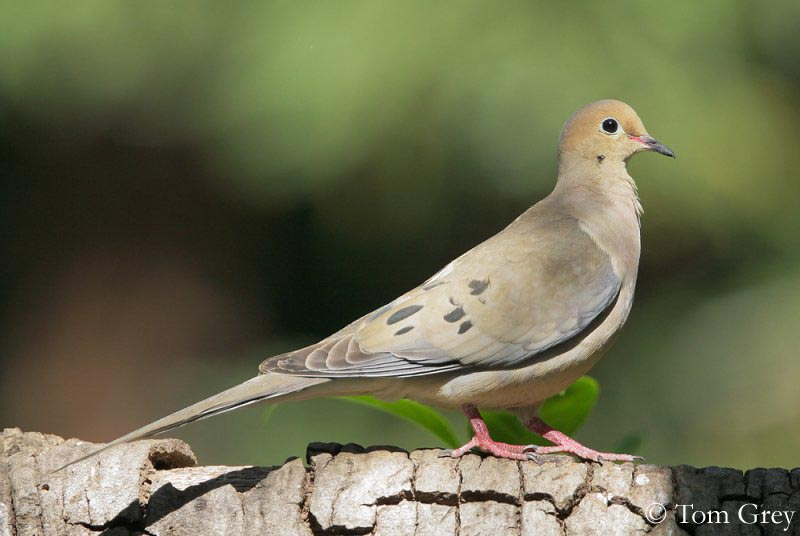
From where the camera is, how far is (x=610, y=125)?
12.8 ft

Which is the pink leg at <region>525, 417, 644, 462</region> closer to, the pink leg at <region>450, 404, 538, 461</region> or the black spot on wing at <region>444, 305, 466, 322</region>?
the pink leg at <region>450, 404, 538, 461</region>

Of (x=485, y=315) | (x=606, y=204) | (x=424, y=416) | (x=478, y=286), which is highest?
(x=606, y=204)

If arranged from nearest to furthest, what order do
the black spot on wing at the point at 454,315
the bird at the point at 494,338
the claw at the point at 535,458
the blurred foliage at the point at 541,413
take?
the claw at the point at 535,458 < the bird at the point at 494,338 < the black spot on wing at the point at 454,315 < the blurred foliage at the point at 541,413

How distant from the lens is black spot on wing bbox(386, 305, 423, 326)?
10.9ft

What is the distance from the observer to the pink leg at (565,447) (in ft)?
9.74

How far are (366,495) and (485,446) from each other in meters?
0.44

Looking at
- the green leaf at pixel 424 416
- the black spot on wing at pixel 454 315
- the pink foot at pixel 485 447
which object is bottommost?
the pink foot at pixel 485 447

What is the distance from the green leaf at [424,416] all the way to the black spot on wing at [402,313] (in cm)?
28

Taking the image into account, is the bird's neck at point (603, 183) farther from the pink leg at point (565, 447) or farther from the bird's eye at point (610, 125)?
the pink leg at point (565, 447)

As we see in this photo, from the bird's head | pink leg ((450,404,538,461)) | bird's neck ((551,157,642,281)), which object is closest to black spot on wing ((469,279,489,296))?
pink leg ((450,404,538,461))

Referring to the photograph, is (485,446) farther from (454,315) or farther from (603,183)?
(603,183)

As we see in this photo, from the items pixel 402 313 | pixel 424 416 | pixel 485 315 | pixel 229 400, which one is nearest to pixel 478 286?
pixel 485 315

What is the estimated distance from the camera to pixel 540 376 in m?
3.24

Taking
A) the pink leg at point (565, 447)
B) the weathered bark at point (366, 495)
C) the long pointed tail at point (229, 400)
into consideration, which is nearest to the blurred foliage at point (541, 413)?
the pink leg at point (565, 447)
